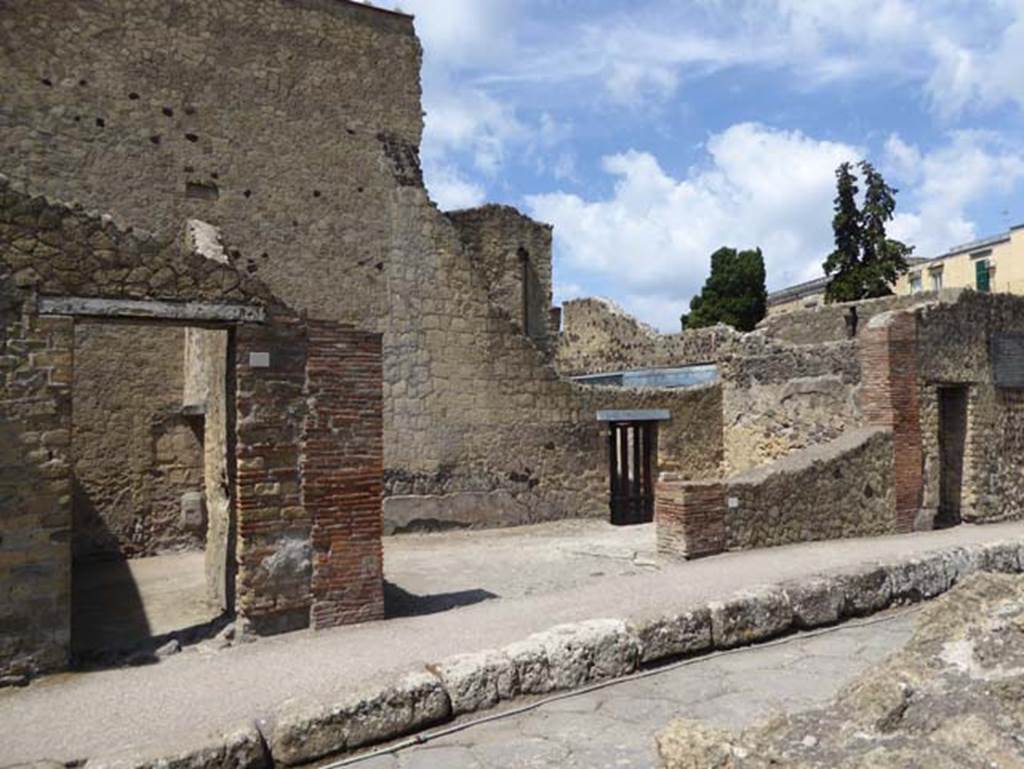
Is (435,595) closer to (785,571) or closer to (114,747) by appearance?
(785,571)

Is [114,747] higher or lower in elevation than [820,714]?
lower

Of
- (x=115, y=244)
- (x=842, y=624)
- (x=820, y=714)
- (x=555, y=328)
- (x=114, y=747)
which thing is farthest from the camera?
(x=555, y=328)

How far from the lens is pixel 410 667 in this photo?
5309mm

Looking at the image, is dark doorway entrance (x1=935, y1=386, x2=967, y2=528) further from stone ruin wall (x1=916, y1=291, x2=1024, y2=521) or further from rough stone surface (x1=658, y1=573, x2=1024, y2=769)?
rough stone surface (x1=658, y1=573, x2=1024, y2=769)

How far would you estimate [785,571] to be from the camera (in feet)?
27.8

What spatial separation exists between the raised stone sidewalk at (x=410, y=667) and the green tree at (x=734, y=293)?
3092 centimetres

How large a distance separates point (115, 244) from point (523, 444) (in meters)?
7.64

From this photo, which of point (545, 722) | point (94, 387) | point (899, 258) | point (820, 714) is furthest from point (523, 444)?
point (899, 258)

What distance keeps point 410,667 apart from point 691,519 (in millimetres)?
4738

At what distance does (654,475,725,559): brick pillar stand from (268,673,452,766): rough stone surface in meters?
4.71

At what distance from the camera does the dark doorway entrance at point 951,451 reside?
1278cm

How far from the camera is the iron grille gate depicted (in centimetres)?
1407

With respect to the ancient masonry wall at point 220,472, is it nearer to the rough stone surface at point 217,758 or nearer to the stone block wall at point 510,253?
the rough stone surface at point 217,758

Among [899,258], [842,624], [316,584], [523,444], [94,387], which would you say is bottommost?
[842,624]
